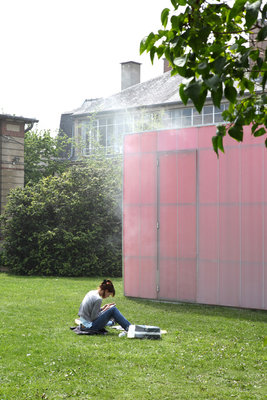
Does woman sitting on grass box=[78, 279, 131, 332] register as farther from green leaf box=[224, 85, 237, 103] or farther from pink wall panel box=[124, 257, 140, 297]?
green leaf box=[224, 85, 237, 103]

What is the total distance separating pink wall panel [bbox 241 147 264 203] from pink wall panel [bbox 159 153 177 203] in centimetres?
188

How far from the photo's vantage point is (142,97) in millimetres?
46750

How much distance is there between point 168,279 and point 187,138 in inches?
141

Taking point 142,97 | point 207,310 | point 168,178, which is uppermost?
point 142,97

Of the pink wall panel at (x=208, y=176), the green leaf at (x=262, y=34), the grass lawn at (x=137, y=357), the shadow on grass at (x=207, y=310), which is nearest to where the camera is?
the green leaf at (x=262, y=34)

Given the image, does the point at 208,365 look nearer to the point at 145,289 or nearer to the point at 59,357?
the point at 59,357

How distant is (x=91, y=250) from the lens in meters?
23.5

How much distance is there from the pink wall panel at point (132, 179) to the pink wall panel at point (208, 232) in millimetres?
2003

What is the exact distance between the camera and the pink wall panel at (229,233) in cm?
1410

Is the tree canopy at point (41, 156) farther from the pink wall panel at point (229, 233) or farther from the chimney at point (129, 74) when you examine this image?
the pink wall panel at point (229, 233)

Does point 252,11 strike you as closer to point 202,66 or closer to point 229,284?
point 202,66

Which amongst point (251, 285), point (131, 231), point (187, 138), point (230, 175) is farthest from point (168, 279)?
point (187, 138)

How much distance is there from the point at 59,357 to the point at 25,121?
22.6m

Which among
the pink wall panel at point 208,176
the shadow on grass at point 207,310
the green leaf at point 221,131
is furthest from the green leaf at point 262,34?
the pink wall panel at point 208,176
